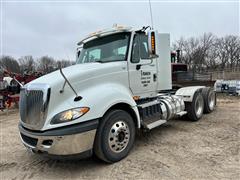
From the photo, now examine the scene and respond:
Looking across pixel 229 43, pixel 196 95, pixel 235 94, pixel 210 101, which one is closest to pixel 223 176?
pixel 196 95

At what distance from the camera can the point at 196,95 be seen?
6.64m

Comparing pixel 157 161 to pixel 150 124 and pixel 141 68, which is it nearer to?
pixel 150 124

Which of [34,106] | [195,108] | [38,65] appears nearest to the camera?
[34,106]

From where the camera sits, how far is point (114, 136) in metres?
3.58

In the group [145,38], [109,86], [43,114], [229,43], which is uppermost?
[229,43]

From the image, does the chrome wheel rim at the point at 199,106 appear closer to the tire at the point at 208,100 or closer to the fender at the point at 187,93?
the fender at the point at 187,93

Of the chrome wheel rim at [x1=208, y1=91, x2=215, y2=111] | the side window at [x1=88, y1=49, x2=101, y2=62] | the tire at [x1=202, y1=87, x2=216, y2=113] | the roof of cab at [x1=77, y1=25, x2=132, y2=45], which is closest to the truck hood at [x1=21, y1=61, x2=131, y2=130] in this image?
the side window at [x1=88, y1=49, x2=101, y2=62]

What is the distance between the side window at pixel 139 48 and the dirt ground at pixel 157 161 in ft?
6.39

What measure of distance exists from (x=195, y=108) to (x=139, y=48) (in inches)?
129

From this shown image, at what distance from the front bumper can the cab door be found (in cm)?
149

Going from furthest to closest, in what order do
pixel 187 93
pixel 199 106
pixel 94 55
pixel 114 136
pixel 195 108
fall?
1. pixel 199 106
2. pixel 187 93
3. pixel 195 108
4. pixel 94 55
5. pixel 114 136

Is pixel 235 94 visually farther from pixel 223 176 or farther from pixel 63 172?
pixel 63 172

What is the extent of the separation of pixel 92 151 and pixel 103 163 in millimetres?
478

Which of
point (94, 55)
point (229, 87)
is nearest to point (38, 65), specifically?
point (229, 87)
